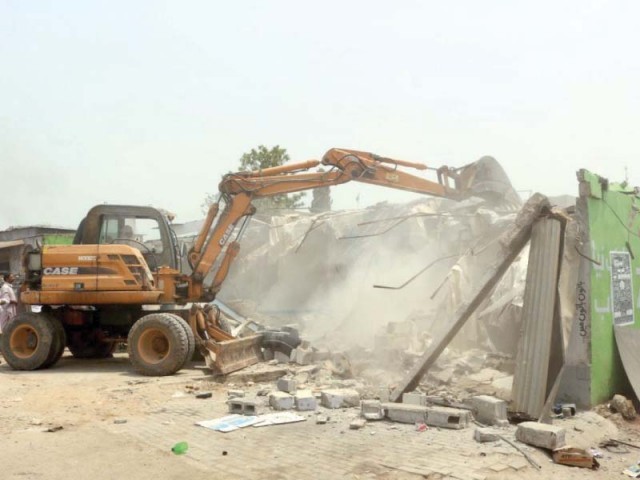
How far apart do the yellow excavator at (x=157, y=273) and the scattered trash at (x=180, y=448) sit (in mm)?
4028

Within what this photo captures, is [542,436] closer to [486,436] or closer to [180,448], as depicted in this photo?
[486,436]

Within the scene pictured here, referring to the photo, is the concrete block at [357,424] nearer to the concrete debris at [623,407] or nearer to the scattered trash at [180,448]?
the scattered trash at [180,448]

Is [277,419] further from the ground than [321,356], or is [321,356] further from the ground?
[321,356]

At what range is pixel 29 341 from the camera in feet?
35.7

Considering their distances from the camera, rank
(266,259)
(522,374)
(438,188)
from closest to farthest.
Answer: (522,374), (438,188), (266,259)

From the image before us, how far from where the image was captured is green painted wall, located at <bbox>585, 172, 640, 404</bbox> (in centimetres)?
686

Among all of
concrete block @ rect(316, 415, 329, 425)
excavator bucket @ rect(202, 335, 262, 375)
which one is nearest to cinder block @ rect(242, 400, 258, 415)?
concrete block @ rect(316, 415, 329, 425)

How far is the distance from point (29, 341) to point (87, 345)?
50.9 inches

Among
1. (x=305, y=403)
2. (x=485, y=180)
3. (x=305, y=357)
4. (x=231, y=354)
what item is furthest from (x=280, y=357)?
(x=485, y=180)

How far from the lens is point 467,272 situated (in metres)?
12.7

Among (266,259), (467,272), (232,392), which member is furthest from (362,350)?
(266,259)

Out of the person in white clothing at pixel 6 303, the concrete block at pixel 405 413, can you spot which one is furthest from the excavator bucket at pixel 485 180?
the person in white clothing at pixel 6 303

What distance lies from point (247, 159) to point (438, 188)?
20501mm

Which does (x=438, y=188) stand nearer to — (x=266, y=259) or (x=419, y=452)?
(x=419, y=452)
